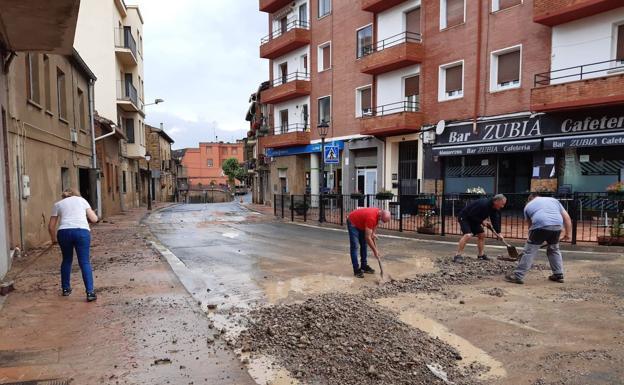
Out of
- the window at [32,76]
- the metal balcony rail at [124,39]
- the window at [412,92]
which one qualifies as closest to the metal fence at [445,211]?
the window at [412,92]

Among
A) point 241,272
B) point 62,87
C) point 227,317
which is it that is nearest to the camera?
point 227,317

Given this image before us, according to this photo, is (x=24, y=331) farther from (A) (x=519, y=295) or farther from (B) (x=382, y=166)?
(B) (x=382, y=166)

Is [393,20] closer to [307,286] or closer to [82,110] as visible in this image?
[82,110]

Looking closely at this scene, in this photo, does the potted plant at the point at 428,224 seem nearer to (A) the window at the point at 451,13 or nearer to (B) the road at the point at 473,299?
(B) the road at the point at 473,299

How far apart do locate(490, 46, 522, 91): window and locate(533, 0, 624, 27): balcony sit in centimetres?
150

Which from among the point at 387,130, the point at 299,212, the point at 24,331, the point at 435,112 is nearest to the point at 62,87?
the point at 299,212

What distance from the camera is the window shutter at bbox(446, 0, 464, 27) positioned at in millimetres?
17484

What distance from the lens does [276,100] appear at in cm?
2931

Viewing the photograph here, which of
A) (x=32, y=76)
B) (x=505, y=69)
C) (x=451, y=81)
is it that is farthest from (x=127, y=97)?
(x=505, y=69)

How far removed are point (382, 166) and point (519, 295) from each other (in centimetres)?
1554

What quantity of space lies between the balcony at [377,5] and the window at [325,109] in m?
5.76

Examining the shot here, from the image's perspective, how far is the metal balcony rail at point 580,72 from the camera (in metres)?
13.2

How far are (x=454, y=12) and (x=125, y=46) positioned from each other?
20167mm

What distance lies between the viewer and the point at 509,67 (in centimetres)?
1596
